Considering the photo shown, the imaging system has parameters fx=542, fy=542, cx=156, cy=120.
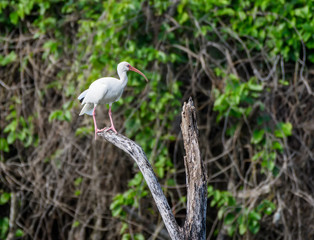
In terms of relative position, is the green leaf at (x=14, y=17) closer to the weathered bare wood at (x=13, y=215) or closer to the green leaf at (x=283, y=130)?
the weathered bare wood at (x=13, y=215)

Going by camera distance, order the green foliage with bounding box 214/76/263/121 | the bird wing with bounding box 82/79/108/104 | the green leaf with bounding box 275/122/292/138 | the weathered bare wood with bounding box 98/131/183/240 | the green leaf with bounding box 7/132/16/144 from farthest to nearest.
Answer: the green leaf with bounding box 7/132/16/144 → the green leaf with bounding box 275/122/292/138 → the green foliage with bounding box 214/76/263/121 → the bird wing with bounding box 82/79/108/104 → the weathered bare wood with bounding box 98/131/183/240

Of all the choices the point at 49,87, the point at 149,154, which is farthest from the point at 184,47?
the point at 49,87

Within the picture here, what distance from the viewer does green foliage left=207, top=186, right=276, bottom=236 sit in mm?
5422

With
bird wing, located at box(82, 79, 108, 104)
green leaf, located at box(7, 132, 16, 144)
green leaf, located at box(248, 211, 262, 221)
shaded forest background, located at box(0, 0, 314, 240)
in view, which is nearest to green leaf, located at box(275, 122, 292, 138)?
shaded forest background, located at box(0, 0, 314, 240)

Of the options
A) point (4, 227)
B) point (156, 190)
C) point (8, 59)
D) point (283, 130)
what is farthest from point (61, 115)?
point (156, 190)

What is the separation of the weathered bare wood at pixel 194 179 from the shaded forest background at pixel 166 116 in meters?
2.27

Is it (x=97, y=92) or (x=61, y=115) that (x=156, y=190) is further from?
(x=61, y=115)

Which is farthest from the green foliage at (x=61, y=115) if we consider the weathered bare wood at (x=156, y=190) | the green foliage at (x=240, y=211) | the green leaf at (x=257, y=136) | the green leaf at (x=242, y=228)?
the weathered bare wood at (x=156, y=190)

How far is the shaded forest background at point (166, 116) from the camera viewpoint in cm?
550

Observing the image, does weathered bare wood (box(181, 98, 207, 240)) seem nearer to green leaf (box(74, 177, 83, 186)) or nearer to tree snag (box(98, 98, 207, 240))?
tree snag (box(98, 98, 207, 240))

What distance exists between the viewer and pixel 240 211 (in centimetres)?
557

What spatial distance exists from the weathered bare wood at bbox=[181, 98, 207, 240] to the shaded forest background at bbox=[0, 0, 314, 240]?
89.3 inches

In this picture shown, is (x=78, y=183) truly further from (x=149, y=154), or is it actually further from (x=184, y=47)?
(x=184, y=47)

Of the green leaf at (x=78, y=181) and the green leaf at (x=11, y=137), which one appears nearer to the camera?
the green leaf at (x=78, y=181)
